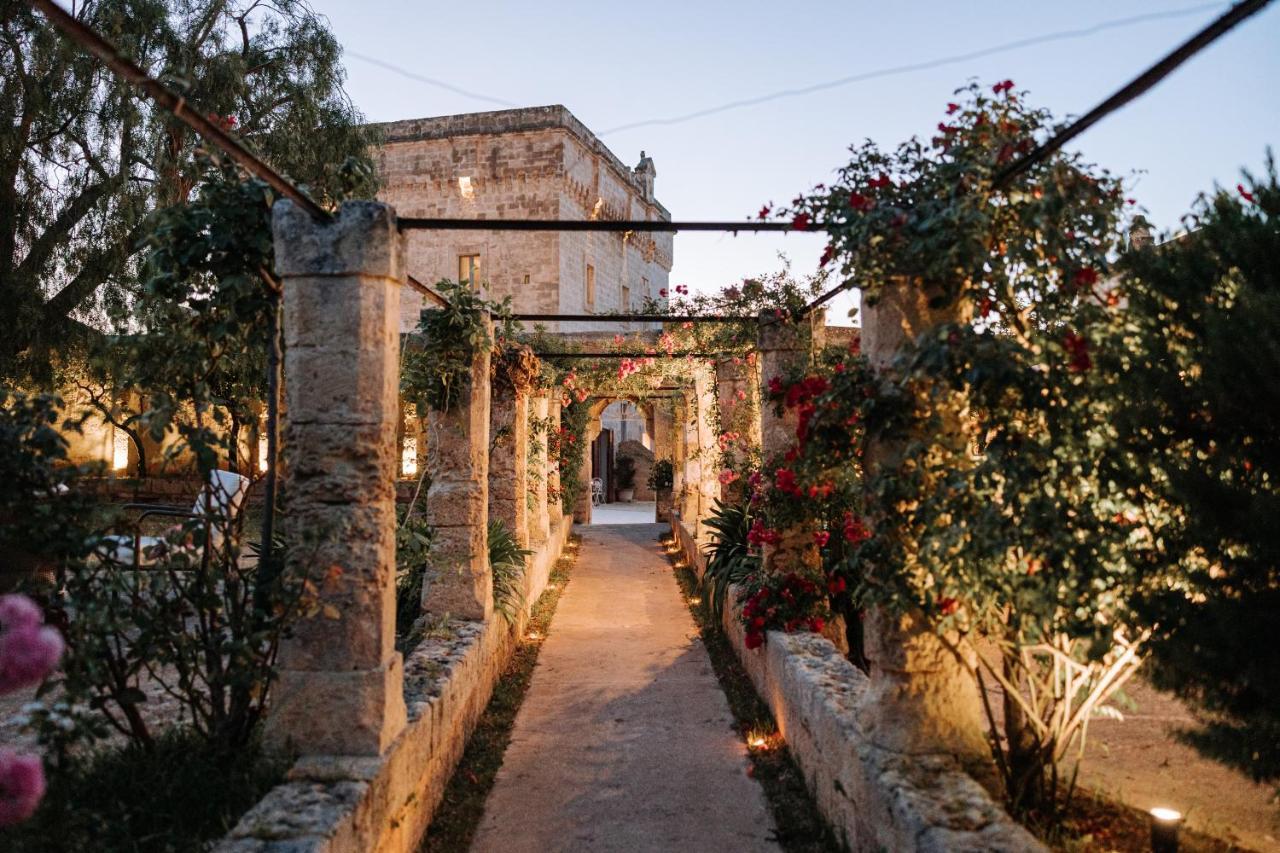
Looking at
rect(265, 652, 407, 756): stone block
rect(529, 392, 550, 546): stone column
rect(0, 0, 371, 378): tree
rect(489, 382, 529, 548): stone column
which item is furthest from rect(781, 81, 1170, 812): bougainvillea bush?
rect(0, 0, 371, 378): tree

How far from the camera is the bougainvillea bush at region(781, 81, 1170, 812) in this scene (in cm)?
254

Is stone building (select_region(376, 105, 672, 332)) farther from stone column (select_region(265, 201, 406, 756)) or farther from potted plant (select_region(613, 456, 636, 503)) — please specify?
stone column (select_region(265, 201, 406, 756))

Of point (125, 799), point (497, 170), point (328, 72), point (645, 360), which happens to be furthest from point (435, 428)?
point (497, 170)

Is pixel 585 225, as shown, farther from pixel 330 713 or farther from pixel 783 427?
pixel 783 427

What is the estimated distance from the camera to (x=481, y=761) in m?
4.83

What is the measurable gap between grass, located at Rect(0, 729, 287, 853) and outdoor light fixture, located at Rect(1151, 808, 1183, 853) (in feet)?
9.24

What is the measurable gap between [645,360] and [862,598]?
9.04 m

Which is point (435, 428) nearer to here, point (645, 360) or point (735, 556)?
point (735, 556)

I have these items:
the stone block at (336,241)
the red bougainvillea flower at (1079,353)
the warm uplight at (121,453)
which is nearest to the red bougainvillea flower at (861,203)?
the red bougainvillea flower at (1079,353)

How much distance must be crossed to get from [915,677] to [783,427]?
330 centimetres

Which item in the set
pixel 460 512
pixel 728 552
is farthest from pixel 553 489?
pixel 460 512

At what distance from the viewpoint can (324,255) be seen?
10.7 ft

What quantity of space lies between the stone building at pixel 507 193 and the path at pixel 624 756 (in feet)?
51.2

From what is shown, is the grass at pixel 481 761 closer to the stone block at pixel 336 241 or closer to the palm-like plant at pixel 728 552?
the palm-like plant at pixel 728 552
